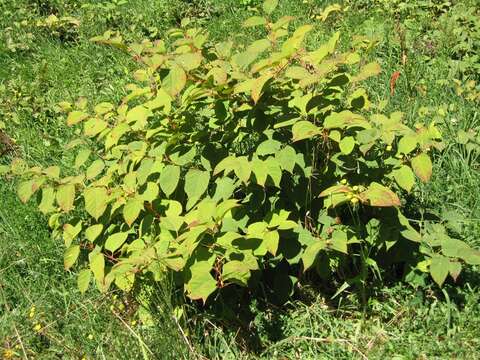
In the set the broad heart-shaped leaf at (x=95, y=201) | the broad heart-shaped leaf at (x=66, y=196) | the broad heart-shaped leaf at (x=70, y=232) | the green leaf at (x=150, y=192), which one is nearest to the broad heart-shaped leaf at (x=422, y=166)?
the green leaf at (x=150, y=192)

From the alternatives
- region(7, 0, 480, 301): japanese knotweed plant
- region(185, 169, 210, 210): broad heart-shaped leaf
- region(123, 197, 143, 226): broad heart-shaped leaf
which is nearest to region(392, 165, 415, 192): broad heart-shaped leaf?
region(7, 0, 480, 301): japanese knotweed plant

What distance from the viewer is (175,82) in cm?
202

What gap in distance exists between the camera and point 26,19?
5.27 metres

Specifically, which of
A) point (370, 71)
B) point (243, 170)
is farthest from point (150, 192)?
point (370, 71)

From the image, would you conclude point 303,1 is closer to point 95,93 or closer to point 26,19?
point 95,93

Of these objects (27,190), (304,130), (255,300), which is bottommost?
(255,300)

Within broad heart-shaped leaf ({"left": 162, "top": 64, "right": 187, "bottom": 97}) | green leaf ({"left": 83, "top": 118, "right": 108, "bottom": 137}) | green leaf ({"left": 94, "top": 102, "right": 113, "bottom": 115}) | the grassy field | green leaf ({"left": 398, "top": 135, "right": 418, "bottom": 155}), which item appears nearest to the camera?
broad heart-shaped leaf ({"left": 162, "top": 64, "right": 187, "bottom": 97})

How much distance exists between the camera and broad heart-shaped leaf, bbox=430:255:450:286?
2227 mm

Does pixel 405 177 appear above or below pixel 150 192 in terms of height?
above

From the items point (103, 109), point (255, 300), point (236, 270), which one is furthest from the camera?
point (103, 109)

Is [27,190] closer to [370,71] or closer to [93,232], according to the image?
[93,232]

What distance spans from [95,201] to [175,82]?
657 millimetres

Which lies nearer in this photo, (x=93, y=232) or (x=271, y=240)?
(x=271, y=240)

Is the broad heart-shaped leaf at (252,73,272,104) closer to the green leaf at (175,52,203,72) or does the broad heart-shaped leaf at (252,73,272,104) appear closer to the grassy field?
the green leaf at (175,52,203,72)
